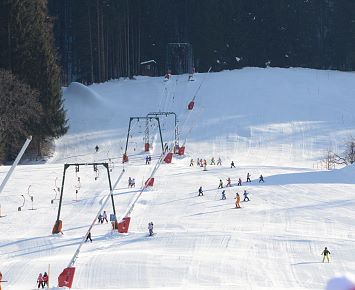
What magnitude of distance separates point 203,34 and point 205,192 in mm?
35320

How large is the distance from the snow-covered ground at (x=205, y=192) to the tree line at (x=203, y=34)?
5.21m

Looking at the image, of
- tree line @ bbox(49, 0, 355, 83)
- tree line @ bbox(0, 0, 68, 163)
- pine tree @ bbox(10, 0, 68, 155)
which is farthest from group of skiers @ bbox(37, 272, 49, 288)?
tree line @ bbox(49, 0, 355, 83)

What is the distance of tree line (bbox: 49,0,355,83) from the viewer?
204 feet

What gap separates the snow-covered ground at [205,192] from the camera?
1970 cm

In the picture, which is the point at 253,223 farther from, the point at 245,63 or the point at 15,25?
the point at 245,63

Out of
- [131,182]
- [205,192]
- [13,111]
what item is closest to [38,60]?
[13,111]

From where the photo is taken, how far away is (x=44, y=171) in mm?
35125

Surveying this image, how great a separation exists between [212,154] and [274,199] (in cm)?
1359

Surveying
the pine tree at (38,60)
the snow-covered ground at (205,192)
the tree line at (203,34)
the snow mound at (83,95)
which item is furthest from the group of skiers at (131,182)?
the tree line at (203,34)

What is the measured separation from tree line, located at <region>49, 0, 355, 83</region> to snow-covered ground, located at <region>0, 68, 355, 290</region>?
521 cm

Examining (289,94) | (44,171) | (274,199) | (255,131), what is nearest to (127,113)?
(255,131)

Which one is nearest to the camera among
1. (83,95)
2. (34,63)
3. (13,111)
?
(13,111)

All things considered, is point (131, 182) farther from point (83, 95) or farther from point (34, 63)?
point (83, 95)

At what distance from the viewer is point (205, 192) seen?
3161 cm
